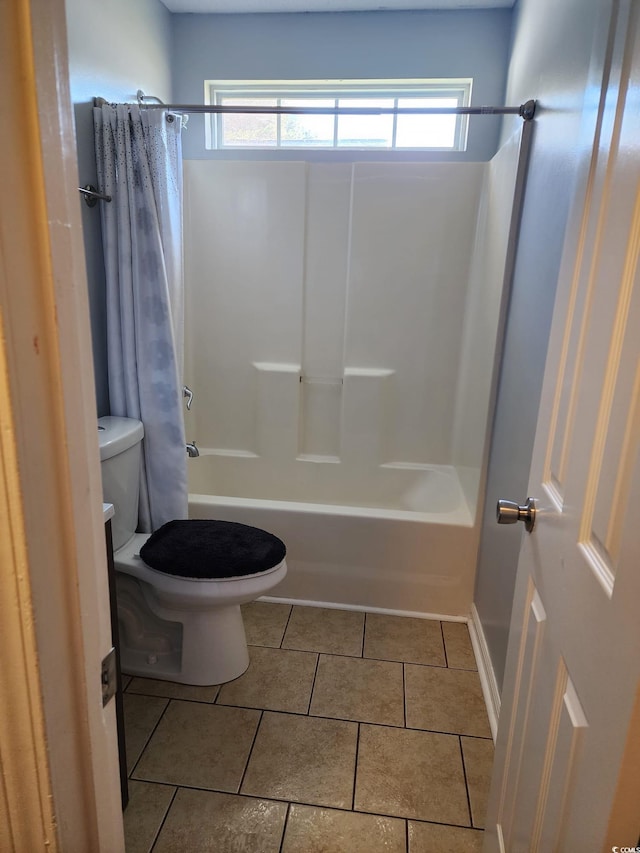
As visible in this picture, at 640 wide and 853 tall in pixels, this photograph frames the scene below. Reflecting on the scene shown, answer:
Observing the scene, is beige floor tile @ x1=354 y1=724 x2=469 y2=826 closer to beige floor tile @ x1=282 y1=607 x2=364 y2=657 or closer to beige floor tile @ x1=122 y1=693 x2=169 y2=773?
beige floor tile @ x1=282 y1=607 x2=364 y2=657

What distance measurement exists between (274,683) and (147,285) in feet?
4.76

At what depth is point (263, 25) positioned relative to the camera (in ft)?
8.04

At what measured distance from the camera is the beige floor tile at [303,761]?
142 centimetres

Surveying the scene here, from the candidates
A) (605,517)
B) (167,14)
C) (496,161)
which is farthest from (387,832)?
(167,14)

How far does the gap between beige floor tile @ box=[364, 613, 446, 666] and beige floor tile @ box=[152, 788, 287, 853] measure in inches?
27.4

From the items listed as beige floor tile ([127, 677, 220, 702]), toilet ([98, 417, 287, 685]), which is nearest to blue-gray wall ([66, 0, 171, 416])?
toilet ([98, 417, 287, 685])

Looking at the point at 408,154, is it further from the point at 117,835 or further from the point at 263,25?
the point at 117,835

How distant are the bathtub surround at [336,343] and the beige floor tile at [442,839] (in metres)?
0.91

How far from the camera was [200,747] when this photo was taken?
155 cm

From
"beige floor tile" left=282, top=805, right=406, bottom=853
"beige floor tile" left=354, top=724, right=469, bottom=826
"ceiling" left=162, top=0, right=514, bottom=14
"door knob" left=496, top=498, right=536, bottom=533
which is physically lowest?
"beige floor tile" left=282, top=805, right=406, bottom=853

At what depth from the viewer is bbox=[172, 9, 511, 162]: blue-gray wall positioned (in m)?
2.37

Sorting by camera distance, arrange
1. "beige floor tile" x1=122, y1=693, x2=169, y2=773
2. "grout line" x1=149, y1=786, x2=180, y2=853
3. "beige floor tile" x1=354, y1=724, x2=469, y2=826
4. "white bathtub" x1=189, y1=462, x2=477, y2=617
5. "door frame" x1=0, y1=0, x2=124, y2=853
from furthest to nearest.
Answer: "white bathtub" x1=189, y1=462, x2=477, y2=617 < "beige floor tile" x1=122, y1=693, x2=169, y2=773 < "beige floor tile" x1=354, y1=724, x2=469, y2=826 < "grout line" x1=149, y1=786, x2=180, y2=853 < "door frame" x1=0, y1=0, x2=124, y2=853

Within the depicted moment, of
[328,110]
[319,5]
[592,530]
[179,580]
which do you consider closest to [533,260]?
[328,110]

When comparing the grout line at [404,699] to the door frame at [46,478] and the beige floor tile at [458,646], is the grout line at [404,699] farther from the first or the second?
the door frame at [46,478]
